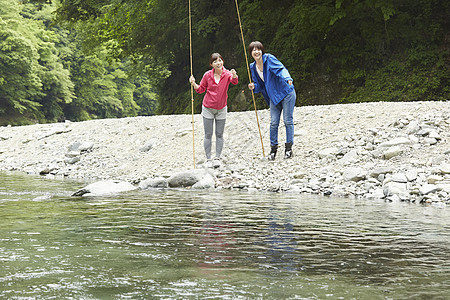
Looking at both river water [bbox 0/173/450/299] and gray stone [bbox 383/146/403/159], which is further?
gray stone [bbox 383/146/403/159]

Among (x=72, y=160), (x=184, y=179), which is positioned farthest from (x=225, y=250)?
(x=72, y=160)

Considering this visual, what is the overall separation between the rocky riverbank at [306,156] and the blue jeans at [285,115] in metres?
0.43

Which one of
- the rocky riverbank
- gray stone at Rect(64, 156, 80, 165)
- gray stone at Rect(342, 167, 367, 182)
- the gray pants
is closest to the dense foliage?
the rocky riverbank

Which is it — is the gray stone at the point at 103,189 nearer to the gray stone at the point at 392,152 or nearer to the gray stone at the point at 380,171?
the gray stone at the point at 380,171

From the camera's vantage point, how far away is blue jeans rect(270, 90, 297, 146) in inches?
361

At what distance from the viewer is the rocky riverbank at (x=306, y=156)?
7.55m

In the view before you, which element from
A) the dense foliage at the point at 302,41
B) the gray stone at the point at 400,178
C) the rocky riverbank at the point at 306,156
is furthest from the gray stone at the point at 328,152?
the dense foliage at the point at 302,41

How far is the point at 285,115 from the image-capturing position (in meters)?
9.24

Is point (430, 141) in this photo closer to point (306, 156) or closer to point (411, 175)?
point (411, 175)

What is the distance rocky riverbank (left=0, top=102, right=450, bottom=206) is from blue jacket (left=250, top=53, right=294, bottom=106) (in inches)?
44.7

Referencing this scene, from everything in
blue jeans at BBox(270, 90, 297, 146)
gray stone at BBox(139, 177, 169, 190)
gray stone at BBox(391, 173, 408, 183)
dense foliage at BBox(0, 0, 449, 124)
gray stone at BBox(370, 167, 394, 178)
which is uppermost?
dense foliage at BBox(0, 0, 449, 124)

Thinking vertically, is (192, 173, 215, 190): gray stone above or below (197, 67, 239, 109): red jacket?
below

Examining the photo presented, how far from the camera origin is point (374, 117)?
1033cm

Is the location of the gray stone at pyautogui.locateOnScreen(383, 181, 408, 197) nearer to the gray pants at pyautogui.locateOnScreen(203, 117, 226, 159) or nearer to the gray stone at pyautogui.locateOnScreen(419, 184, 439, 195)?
the gray stone at pyautogui.locateOnScreen(419, 184, 439, 195)
